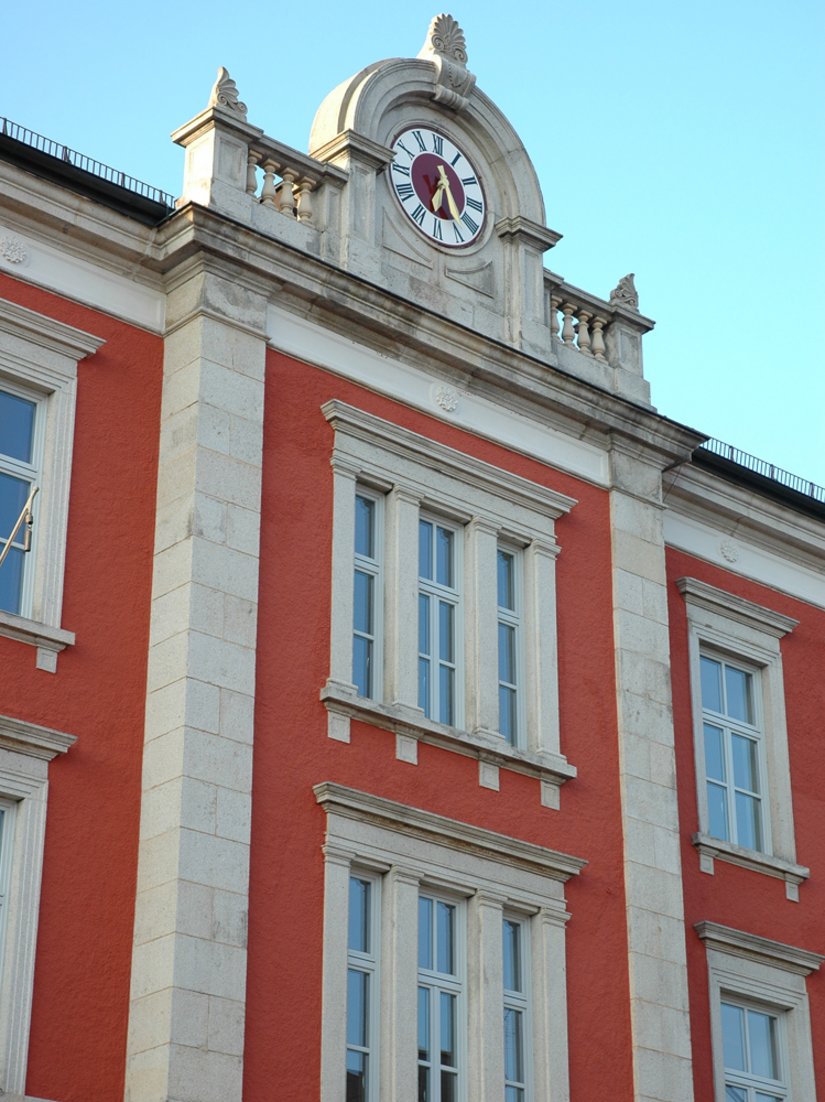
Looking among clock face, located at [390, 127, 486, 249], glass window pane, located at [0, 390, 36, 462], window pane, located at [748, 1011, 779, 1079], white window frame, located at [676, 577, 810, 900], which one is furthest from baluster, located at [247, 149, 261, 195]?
window pane, located at [748, 1011, 779, 1079]

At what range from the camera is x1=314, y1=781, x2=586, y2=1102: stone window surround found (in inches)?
696

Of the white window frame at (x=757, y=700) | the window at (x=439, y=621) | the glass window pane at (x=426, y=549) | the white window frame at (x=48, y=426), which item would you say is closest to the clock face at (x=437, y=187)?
the glass window pane at (x=426, y=549)

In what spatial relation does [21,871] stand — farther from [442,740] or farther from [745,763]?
[745,763]

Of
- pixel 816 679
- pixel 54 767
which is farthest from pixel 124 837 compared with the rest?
pixel 816 679

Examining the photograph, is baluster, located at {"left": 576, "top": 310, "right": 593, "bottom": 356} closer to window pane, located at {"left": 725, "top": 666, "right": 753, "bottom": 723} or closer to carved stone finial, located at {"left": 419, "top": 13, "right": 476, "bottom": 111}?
carved stone finial, located at {"left": 419, "top": 13, "right": 476, "bottom": 111}

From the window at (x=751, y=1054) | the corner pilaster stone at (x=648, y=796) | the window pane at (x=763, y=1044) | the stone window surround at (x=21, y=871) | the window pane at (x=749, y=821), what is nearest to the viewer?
the stone window surround at (x=21, y=871)

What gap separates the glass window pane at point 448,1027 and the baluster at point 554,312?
6.94 m

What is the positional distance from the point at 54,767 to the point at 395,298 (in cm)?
560

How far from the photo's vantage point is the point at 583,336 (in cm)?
2238

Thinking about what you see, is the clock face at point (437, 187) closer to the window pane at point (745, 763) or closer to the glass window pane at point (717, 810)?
the window pane at point (745, 763)

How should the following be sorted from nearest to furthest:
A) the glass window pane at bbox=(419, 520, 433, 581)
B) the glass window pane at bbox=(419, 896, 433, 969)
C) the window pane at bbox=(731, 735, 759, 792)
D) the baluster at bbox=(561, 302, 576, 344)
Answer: the glass window pane at bbox=(419, 896, 433, 969), the glass window pane at bbox=(419, 520, 433, 581), the baluster at bbox=(561, 302, 576, 344), the window pane at bbox=(731, 735, 759, 792)

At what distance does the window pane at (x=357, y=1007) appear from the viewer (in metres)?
17.7

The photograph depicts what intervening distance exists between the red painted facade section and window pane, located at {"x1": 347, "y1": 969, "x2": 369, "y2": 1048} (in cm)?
198

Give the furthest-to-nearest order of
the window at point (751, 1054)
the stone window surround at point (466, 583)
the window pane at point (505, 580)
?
1. the window at point (751, 1054)
2. the window pane at point (505, 580)
3. the stone window surround at point (466, 583)
